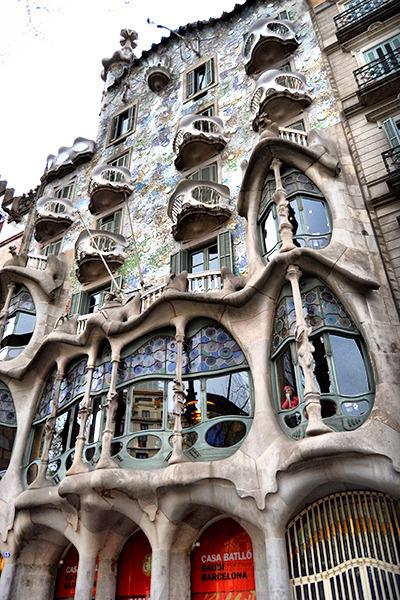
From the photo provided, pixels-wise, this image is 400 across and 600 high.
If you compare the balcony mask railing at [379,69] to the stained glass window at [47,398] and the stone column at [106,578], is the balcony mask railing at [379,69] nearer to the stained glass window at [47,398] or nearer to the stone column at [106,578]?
the stained glass window at [47,398]

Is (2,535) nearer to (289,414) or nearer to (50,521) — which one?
(50,521)

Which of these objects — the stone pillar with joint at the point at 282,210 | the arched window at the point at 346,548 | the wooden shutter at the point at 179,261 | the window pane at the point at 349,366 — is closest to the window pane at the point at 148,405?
the arched window at the point at 346,548

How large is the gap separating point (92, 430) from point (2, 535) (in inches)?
143

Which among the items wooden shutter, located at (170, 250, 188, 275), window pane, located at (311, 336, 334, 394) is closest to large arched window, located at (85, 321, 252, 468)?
window pane, located at (311, 336, 334, 394)

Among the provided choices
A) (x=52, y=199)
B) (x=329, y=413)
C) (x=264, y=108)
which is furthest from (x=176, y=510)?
(x=52, y=199)

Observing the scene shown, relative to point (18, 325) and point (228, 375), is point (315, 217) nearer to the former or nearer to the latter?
point (228, 375)

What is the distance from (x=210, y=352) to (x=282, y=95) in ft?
28.3

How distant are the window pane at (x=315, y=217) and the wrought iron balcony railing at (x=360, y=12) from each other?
7.62m

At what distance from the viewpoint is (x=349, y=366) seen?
9.27 m

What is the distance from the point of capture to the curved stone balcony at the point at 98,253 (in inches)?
635

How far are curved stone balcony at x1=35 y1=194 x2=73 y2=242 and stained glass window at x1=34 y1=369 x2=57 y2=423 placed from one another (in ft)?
26.1

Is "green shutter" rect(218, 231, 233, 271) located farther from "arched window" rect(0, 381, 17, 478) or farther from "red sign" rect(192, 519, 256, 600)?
"arched window" rect(0, 381, 17, 478)

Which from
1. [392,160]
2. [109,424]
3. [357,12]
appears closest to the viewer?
[109,424]

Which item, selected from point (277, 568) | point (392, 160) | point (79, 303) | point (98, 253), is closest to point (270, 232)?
point (392, 160)
